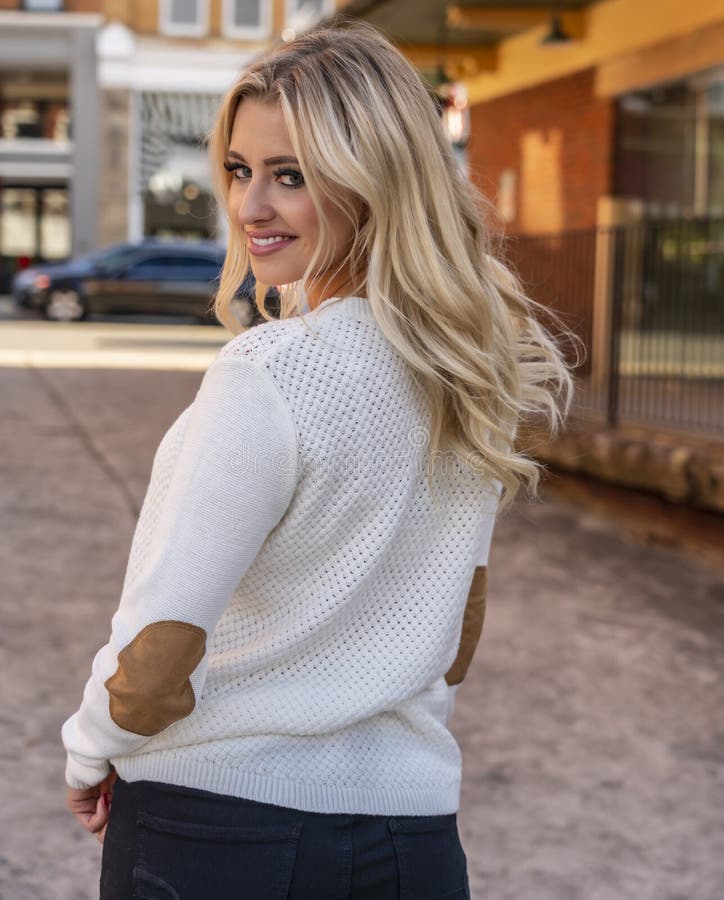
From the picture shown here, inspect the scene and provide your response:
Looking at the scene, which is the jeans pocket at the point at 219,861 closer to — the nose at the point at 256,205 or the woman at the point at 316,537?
the woman at the point at 316,537

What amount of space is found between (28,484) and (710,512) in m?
4.02

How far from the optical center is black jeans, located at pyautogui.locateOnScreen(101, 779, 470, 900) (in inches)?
63.5

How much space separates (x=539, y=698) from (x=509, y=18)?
970cm

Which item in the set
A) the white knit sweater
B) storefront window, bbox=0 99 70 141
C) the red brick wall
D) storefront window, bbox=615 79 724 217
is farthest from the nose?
storefront window, bbox=0 99 70 141

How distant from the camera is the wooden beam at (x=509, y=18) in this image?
13.3 metres

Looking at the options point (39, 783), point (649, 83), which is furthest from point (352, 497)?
point (649, 83)

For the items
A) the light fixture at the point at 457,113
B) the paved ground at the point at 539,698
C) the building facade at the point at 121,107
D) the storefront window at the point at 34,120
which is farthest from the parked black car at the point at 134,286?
the paved ground at the point at 539,698

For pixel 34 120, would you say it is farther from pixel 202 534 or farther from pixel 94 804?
pixel 202 534

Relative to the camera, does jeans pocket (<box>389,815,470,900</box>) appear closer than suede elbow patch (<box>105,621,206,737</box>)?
No

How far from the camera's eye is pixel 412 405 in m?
1.67

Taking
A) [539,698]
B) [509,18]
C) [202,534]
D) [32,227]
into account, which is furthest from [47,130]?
[202,534]

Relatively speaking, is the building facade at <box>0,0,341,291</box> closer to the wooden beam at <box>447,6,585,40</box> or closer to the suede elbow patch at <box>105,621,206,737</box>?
the wooden beam at <box>447,6,585,40</box>

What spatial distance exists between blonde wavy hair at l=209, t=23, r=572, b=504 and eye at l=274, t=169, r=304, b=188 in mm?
51

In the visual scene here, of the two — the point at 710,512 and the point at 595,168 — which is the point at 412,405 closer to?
the point at 710,512
